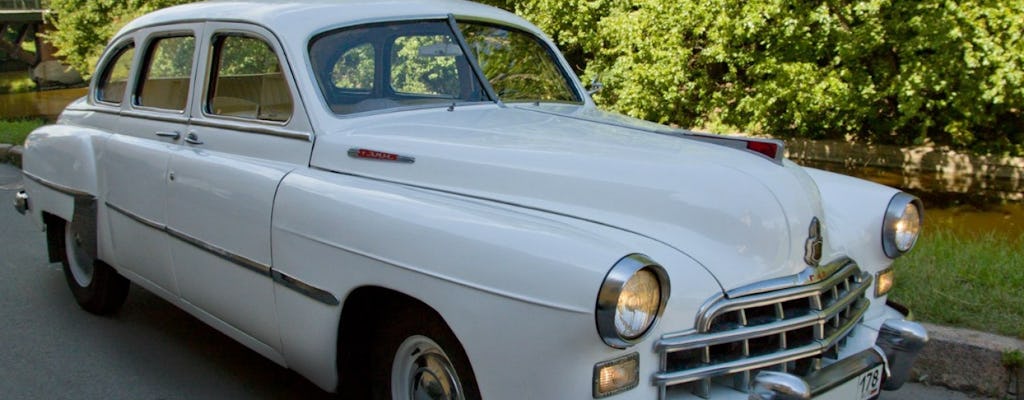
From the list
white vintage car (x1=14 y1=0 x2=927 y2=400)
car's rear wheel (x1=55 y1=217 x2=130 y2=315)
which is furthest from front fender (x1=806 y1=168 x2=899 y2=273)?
car's rear wheel (x1=55 y1=217 x2=130 y2=315)

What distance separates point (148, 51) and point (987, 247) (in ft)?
16.2

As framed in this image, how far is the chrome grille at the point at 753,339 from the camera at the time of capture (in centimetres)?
242

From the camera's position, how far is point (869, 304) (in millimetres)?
3041

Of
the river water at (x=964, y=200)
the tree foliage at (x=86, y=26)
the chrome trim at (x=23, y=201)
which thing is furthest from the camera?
the tree foliage at (x=86, y=26)

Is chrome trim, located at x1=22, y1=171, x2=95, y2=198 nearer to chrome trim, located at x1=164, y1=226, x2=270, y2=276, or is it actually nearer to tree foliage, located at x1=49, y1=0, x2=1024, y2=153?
chrome trim, located at x1=164, y1=226, x2=270, y2=276

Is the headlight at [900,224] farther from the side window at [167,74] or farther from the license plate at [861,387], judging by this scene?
the side window at [167,74]

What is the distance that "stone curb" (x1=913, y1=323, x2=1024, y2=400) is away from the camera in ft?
11.9

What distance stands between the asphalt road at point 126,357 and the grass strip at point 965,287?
41 centimetres

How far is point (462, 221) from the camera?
269cm

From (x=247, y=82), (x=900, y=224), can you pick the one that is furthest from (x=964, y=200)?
(x=247, y=82)

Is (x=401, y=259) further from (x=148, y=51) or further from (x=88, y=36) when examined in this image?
(x=88, y=36)

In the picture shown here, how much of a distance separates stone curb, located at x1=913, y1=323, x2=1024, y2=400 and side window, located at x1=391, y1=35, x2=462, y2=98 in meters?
2.33

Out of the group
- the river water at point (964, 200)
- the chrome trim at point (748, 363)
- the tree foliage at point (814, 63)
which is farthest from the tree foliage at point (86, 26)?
the chrome trim at point (748, 363)

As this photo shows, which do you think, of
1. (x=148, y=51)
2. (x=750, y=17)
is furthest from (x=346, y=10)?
(x=750, y=17)
